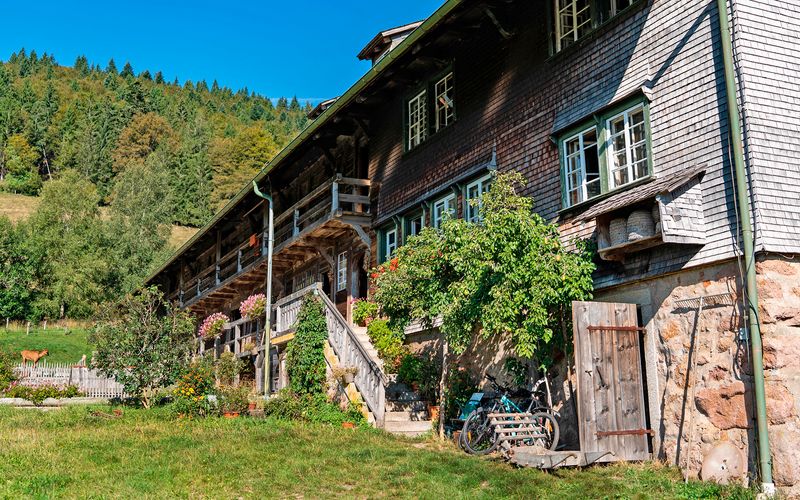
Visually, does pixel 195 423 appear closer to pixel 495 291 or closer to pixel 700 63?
pixel 495 291

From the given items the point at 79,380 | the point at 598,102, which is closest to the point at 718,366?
the point at 598,102

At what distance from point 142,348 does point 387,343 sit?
21.9 feet

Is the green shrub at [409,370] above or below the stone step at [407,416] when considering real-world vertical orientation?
above

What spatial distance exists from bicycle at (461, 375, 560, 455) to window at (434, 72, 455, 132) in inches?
289

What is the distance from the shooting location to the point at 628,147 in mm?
12445

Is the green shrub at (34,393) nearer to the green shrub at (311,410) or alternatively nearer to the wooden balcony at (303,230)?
the wooden balcony at (303,230)

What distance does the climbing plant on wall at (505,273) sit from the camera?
12.2 metres

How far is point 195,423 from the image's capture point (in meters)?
15.8

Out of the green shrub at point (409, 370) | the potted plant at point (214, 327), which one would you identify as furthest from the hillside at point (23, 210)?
the green shrub at point (409, 370)

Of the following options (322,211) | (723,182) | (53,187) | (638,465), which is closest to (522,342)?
(638,465)

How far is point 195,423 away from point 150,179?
63.0 meters

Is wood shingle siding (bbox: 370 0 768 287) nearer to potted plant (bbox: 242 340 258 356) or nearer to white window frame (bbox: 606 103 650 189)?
white window frame (bbox: 606 103 650 189)

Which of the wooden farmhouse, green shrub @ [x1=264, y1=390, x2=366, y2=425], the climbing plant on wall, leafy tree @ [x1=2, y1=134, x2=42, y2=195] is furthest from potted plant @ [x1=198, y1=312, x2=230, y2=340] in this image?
leafy tree @ [x1=2, y1=134, x2=42, y2=195]

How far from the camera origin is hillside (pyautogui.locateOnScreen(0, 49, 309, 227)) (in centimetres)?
10469
